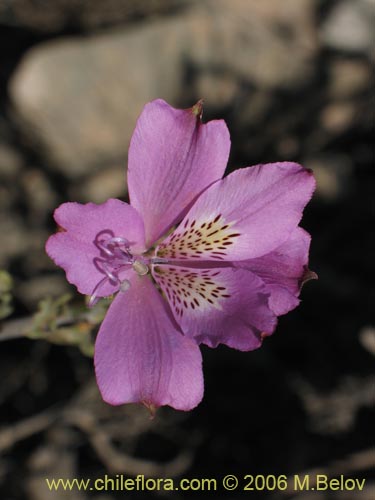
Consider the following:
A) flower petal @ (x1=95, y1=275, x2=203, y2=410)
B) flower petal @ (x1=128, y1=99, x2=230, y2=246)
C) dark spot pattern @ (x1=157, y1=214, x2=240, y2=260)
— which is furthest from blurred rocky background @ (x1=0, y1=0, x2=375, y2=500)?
flower petal @ (x1=128, y1=99, x2=230, y2=246)

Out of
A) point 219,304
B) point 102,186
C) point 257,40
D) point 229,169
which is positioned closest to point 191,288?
point 219,304

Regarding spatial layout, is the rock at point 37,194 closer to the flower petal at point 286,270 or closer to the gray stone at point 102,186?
the gray stone at point 102,186

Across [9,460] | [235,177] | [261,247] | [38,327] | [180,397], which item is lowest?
[9,460]

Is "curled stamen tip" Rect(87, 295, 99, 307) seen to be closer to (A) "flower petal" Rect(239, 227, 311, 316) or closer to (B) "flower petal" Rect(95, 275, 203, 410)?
(B) "flower petal" Rect(95, 275, 203, 410)

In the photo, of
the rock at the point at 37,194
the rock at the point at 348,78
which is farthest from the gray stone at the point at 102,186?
the rock at the point at 348,78

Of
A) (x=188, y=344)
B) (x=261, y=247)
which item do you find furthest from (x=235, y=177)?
(x=188, y=344)

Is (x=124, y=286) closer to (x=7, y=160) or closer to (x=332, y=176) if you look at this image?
(x=7, y=160)

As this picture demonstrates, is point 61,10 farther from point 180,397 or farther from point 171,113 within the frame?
point 180,397
